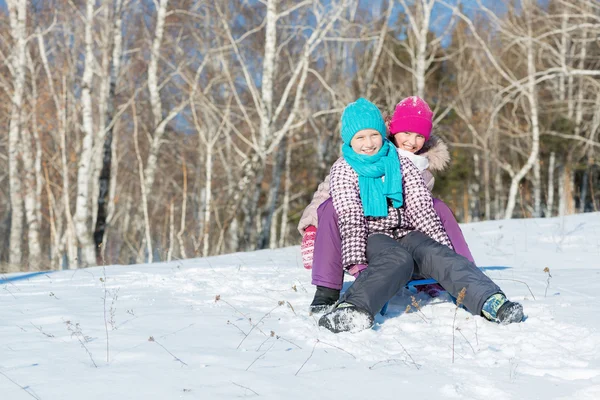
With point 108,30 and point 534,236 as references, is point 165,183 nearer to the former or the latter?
point 108,30

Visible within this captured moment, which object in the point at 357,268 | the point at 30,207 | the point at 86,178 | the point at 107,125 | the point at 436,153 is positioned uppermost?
the point at 107,125

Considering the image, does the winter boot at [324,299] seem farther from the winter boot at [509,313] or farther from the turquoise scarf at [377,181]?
the winter boot at [509,313]

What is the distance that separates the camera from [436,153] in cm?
377

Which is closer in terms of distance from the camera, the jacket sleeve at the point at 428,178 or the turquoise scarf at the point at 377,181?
the turquoise scarf at the point at 377,181

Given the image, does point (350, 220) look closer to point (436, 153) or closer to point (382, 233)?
point (382, 233)

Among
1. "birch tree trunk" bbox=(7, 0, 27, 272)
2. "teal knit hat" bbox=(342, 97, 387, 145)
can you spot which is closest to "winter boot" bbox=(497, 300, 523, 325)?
"teal knit hat" bbox=(342, 97, 387, 145)

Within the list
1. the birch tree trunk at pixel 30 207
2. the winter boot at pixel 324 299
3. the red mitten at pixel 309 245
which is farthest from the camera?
the birch tree trunk at pixel 30 207

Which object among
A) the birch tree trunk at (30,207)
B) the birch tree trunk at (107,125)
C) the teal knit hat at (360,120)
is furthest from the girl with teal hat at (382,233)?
the birch tree trunk at (30,207)

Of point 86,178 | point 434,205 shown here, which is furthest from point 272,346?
point 86,178

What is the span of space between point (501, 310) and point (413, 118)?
1.43 metres

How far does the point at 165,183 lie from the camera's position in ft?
70.5

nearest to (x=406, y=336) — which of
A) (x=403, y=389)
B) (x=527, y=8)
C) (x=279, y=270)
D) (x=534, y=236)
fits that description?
(x=403, y=389)

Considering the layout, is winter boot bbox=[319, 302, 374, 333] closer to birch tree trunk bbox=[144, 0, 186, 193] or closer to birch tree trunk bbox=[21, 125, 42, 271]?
birch tree trunk bbox=[144, 0, 186, 193]

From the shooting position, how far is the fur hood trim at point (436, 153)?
3733 mm
